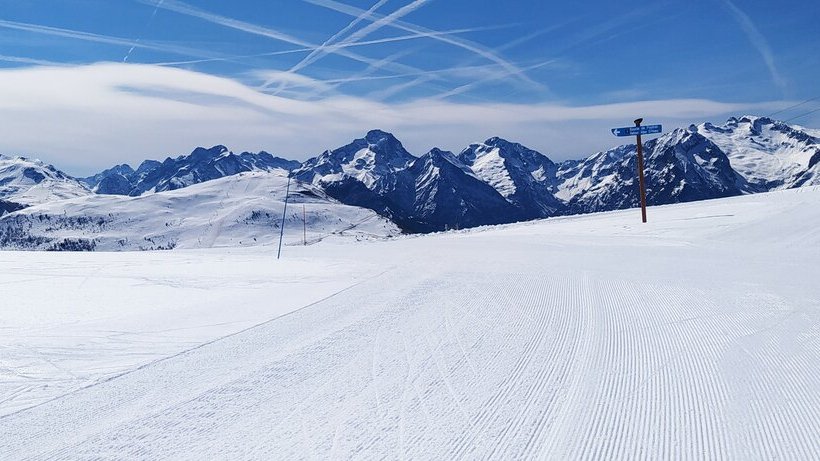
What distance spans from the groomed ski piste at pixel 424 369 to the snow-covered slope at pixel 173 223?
133 meters

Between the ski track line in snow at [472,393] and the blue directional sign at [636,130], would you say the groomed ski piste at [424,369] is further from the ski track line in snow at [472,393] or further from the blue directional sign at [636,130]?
the blue directional sign at [636,130]

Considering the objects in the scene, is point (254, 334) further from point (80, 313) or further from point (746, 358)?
point (746, 358)

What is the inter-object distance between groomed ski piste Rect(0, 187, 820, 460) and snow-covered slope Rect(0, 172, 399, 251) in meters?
133

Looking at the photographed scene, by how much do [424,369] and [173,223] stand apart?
180001mm

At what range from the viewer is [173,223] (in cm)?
16912

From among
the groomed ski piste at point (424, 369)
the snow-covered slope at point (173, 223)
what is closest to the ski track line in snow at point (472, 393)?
the groomed ski piste at point (424, 369)

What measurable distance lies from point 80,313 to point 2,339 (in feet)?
6.72

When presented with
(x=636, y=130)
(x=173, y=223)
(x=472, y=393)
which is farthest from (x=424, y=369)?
(x=173, y=223)

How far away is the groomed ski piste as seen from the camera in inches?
170

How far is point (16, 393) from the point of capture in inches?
218

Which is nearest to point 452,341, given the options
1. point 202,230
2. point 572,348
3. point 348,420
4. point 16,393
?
point 572,348

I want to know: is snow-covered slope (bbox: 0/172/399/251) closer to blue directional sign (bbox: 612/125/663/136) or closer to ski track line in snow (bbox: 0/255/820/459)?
blue directional sign (bbox: 612/125/663/136)

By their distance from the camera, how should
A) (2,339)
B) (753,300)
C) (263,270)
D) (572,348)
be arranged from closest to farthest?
(572,348)
(2,339)
(753,300)
(263,270)

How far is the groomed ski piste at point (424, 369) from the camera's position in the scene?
4.32m
